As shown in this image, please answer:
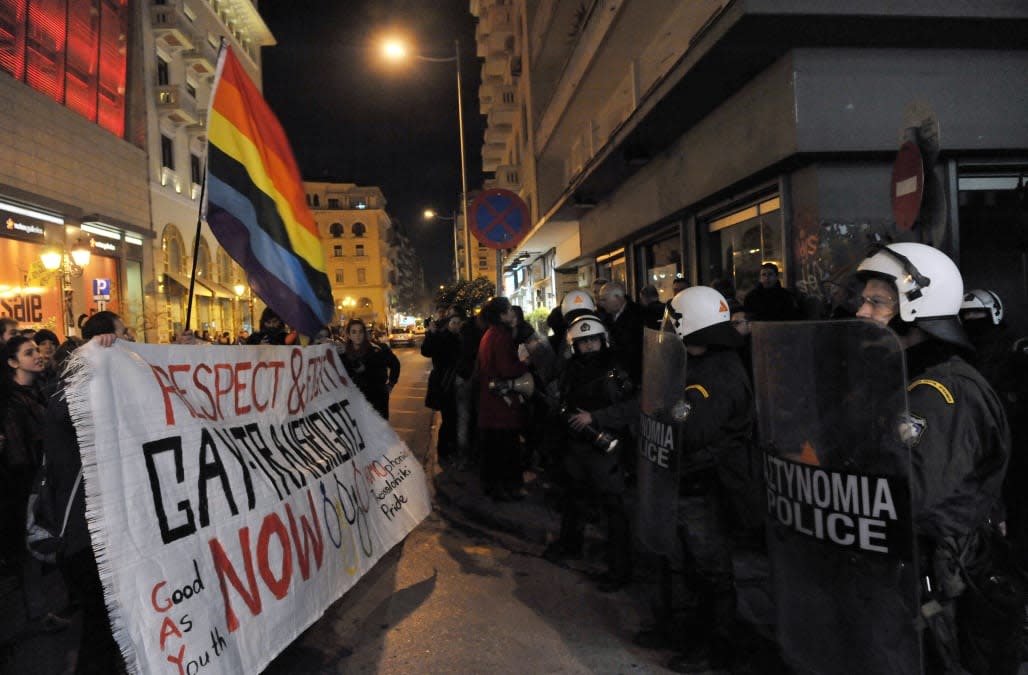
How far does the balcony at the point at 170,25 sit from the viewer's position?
29781mm

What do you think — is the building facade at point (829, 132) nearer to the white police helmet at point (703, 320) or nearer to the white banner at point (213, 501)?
the white police helmet at point (703, 320)

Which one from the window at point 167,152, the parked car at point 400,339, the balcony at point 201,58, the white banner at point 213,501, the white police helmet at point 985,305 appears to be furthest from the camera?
the parked car at point 400,339

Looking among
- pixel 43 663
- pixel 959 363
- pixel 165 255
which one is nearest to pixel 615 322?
pixel 959 363

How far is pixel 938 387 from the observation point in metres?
2.35

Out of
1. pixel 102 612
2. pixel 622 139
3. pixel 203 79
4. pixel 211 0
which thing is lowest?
pixel 102 612

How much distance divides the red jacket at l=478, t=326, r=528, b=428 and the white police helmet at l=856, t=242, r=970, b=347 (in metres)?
4.42

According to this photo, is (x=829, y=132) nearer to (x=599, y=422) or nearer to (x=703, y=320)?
(x=599, y=422)

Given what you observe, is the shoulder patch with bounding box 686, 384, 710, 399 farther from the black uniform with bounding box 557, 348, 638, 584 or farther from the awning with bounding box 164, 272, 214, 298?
the awning with bounding box 164, 272, 214, 298

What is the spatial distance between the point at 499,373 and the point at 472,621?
282cm

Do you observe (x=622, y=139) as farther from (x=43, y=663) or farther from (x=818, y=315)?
(x=43, y=663)

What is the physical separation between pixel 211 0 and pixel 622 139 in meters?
34.2

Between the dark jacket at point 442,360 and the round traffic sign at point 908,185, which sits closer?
the round traffic sign at point 908,185

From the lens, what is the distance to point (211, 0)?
121 feet

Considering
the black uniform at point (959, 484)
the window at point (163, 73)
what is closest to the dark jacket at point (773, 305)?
the black uniform at point (959, 484)
